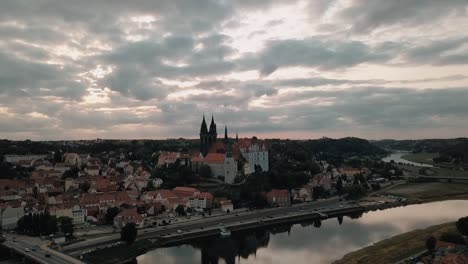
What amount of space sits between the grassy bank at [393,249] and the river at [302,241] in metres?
1.54

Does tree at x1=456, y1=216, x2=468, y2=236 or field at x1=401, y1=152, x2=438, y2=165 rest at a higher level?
field at x1=401, y1=152, x2=438, y2=165

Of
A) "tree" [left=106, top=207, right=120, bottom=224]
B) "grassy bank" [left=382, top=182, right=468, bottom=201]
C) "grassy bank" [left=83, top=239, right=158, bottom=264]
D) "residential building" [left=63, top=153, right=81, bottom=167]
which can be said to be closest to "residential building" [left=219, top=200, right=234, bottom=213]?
"tree" [left=106, top=207, right=120, bottom=224]

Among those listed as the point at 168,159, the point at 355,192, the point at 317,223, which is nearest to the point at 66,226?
the point at 317,223

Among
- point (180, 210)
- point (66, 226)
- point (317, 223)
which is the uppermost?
point (66, 226)

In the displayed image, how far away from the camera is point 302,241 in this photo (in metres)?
36.5

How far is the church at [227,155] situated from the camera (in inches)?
2338

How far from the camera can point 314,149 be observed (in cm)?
12875

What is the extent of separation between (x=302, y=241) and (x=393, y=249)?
8175 millimetres

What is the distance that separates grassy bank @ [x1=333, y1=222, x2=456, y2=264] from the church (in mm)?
28302

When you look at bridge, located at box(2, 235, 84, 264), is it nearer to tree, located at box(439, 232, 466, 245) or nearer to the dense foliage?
the dense foliage

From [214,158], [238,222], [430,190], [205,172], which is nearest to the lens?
[238,222]

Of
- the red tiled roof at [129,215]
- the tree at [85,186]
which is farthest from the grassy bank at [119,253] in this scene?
the tree at [85,186]

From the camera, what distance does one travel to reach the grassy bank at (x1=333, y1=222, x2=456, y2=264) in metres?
28.2

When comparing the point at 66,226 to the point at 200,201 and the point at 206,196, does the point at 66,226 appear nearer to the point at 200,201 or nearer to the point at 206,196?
the point at 200,201
